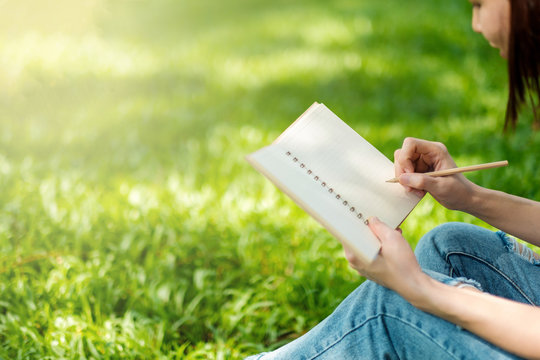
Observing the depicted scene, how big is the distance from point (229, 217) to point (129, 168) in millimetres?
771

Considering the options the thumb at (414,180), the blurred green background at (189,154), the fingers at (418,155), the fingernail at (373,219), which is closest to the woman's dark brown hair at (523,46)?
the fingers at (418,155)

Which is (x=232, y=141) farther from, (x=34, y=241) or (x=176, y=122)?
(x=34, y=241)

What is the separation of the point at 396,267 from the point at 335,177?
0.95ft

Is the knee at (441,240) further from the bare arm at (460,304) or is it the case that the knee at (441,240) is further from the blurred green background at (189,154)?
the blurred green background at (189,154)

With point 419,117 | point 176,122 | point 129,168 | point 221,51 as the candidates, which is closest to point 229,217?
point 129,168

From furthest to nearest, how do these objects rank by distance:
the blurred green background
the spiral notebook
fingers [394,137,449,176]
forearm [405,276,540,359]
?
1. the blurred green background
2. fingers [394,137,449,176]
3. the spiral notebook
4. forearm [405,276,540,359]

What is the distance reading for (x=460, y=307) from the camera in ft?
3.72

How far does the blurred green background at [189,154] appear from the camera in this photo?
2.01 metres

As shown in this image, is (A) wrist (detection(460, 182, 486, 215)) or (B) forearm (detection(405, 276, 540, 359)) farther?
(A) wrist (detection(460, 182, 486, 215))

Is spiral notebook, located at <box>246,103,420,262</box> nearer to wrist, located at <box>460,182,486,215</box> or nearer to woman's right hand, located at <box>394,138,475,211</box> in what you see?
woman's right hand, located at <box>394,138,475,211</box>

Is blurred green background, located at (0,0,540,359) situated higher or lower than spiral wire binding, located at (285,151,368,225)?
lower

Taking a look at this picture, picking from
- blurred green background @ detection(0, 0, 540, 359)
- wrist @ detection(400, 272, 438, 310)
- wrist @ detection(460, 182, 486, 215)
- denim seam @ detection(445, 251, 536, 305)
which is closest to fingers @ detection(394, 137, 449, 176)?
wrist @ detection(460, 182, 486, 215)

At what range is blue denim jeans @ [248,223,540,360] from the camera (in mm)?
1182

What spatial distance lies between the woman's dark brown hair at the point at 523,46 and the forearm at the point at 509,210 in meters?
0.30
